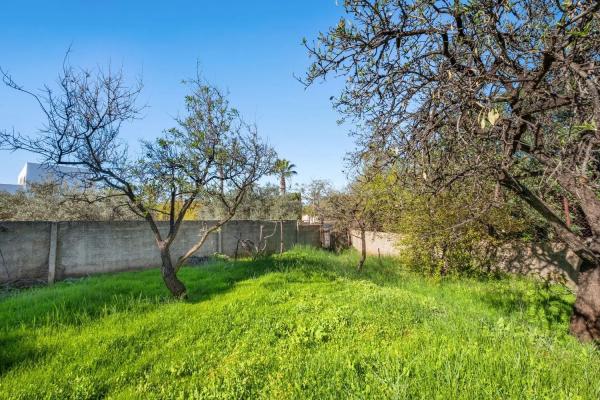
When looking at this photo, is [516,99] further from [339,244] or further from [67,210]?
[67,210]

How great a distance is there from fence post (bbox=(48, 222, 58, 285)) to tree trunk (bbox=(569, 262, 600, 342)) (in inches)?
439

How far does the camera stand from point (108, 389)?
2777mm

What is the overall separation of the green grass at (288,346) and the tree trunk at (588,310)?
0.69 ft

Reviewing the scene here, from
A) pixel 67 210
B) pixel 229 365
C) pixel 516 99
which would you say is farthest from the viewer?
pixel 67 210


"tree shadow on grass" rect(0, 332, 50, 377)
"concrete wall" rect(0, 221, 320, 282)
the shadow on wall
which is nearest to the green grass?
"tree shadow on grass" rect(0, 332, 50, 377)

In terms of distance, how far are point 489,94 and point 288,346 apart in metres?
4.02

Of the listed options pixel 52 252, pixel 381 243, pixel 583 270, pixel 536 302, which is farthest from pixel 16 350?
pixel 381 243

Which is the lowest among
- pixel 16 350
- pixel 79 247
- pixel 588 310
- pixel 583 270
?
pixel 16 350

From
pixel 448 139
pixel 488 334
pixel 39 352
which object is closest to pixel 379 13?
pixel 448 139

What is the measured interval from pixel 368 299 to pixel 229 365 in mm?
2987

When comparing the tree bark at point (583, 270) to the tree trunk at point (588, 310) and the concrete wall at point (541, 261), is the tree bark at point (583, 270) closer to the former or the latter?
the tree trunk at point (588, 310)

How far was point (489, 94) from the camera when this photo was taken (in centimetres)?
355

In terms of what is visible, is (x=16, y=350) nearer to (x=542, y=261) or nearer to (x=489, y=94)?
(x=489, y=94)

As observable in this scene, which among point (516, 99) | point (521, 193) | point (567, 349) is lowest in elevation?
point (567, 349)
